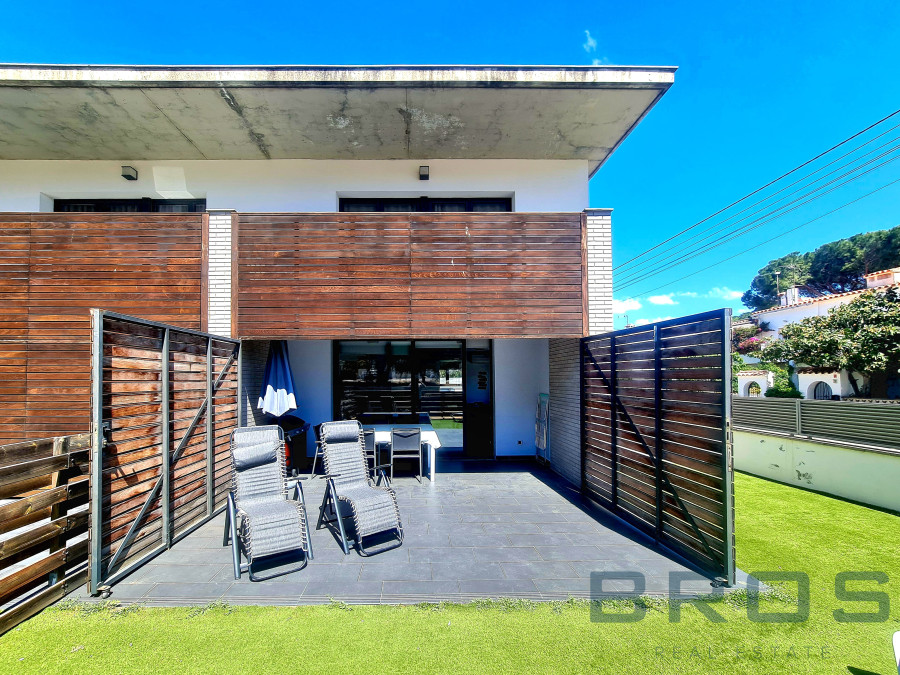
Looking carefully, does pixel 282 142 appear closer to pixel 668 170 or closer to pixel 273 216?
pixel 273 216

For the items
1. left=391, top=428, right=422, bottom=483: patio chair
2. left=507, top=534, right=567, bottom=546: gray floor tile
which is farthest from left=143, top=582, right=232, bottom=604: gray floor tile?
left=391, top=428, right=422, bottom=483: patio chair

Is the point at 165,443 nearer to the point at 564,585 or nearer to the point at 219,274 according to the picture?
the point at 219,274

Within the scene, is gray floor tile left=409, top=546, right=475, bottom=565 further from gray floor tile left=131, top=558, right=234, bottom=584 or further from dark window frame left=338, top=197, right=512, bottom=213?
dark window frame left=338, top=197, right=512, bottom=213

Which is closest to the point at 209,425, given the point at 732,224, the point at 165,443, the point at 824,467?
the point at 165,443

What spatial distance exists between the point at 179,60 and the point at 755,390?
24.3 metres

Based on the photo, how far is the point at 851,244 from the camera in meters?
40.0

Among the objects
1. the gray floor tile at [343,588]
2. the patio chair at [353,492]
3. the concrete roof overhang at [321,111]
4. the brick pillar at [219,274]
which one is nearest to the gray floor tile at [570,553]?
the patio chair at [353,492]

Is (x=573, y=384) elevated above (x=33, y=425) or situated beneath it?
elevated above

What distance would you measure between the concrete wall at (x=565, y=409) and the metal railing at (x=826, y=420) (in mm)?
4177

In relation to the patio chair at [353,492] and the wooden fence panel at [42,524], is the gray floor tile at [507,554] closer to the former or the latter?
the patio chair at [353,492]

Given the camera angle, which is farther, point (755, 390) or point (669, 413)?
point (755, 390)

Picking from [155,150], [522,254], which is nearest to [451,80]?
[522,254]

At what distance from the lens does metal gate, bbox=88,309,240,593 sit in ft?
11.3

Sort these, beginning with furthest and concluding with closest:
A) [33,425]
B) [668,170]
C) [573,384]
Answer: [668,170] → [573,384] → [33,425]
